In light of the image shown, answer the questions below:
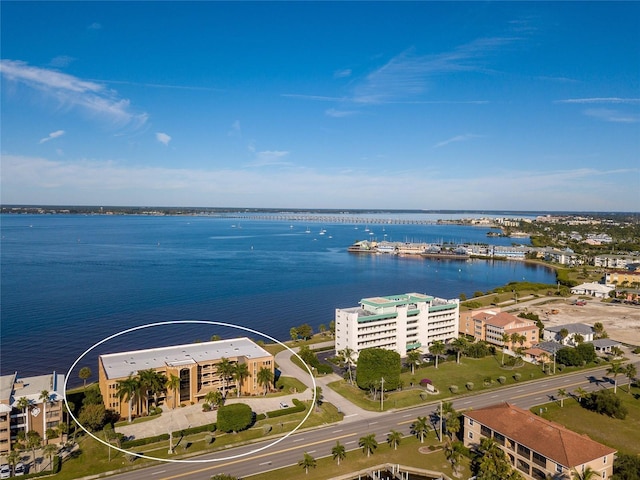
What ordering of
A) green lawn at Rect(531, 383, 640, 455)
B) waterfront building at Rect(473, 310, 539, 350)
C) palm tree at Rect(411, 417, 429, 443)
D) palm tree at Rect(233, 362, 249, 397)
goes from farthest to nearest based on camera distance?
waterfront building at Rect(473, 310, 539, 350), palm tree at Rect(233, 362, 249, 397), green lawn at Rect(531, 383, 640, 455), palm tree at Rect(411, 417, 429, 443)

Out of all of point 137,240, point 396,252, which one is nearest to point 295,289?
point 396,252

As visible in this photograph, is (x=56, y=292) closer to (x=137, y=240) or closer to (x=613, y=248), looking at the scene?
(x=137, y=240)

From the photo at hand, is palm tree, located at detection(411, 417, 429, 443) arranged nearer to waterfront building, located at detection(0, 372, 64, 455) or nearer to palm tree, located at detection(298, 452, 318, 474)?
palm tree, located at detection(298, 452, 318, 474)

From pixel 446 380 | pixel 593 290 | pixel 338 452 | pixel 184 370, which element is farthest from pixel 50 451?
pixel 593 290


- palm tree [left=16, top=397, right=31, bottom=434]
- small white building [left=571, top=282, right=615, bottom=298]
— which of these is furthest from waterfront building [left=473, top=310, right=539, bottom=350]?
palm tree [left=16, top=397, right=31, bottom=434]

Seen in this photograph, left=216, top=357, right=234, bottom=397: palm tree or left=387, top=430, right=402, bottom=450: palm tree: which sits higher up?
left=216, top=357, right=234, bottom=397: palm tree

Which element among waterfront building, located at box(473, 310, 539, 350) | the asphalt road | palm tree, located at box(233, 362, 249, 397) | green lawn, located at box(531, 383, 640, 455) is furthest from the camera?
waterfront building, located at box(473, 310, 539, 350)
